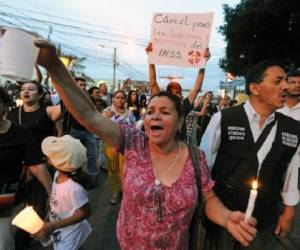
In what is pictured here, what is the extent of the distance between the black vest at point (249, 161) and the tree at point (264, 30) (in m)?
17.9

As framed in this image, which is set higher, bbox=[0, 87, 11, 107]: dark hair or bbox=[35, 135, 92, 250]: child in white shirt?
bbox=[0, 87, 11, 107]: dark hair

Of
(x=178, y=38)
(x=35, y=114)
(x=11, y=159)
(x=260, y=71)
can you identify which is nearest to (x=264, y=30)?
(x=178, y=38)

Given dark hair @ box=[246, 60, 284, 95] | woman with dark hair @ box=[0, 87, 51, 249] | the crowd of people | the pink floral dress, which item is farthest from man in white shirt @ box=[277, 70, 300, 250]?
woman with dark hair @ box=[0, 87, 51, 249]

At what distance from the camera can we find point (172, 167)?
231 centimetres

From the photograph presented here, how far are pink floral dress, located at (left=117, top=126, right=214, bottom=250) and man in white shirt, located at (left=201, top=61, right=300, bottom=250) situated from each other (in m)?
0.51

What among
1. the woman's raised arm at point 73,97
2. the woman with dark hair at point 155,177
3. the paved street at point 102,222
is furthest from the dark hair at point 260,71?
the paved street at point 102,222

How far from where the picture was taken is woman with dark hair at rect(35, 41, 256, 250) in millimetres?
2150

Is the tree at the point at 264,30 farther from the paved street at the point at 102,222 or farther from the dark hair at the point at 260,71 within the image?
the dark hair at the point at 260,71

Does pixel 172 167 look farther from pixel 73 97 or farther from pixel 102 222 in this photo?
pixel 102 222

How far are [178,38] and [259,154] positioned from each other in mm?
2594

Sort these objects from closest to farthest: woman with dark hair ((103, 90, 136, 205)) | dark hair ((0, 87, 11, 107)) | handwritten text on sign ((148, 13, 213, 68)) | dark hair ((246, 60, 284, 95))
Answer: dark hair ((246, 60, 284, 95))
dark hair ((0, 87, 11, 107))
handwritten text on sign ((148, 13, 213, 68))
woman with dark hair ((103, 90, 136, 205))

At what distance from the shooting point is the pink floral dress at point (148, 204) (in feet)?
7.08

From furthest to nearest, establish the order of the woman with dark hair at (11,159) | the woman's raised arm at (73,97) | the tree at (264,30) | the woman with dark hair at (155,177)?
1. the tree at (264,30)
2. the woman with dark hair at (11,159)
3. the woman with dark hair at (155,177)
4. the woman's raised arm at (73,97)

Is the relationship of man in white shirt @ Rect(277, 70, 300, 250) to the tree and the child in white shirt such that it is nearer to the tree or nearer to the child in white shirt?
the child in white shirt
